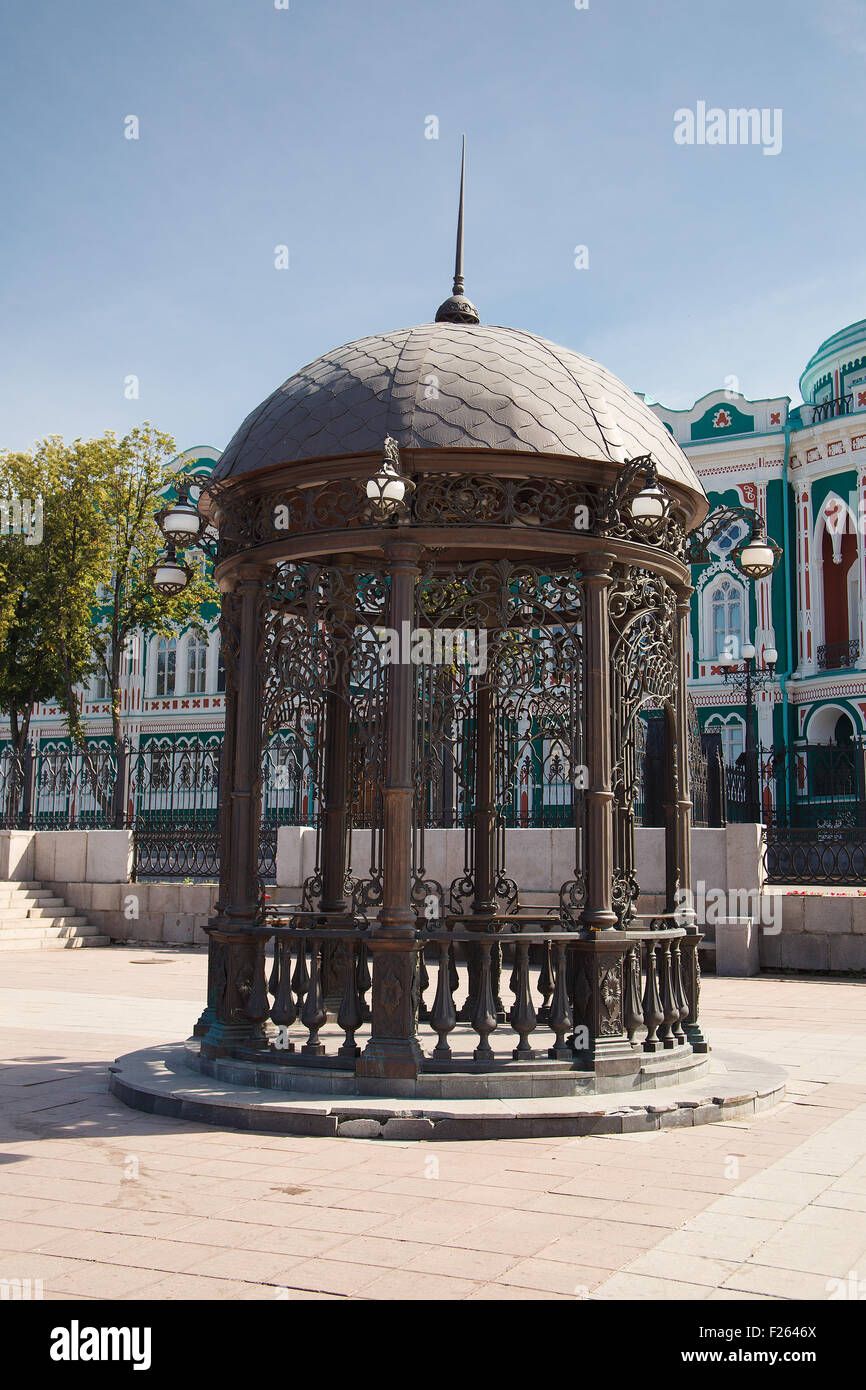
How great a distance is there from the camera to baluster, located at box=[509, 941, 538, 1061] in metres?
7.03

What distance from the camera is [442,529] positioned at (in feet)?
23.6

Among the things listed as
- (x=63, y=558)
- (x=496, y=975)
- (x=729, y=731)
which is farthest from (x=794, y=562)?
(x=496, y=975)

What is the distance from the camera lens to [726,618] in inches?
1335

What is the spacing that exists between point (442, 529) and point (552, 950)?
2577mm

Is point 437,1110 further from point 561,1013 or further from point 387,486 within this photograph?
point 387,486

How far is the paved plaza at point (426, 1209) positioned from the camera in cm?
418

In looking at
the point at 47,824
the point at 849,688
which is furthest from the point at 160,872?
the point at 849,688

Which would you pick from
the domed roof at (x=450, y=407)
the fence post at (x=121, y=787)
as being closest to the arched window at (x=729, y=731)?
the fence post at (x=121, y=787)

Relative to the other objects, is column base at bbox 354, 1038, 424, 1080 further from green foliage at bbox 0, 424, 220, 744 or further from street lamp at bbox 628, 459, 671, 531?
green foliage at bbox 0, 424, 220, 744

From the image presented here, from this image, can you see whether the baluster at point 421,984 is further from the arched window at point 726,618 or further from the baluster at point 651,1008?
the arched window at point 726,618

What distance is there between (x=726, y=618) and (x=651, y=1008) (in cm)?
2752

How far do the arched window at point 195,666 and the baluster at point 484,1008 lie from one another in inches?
1368

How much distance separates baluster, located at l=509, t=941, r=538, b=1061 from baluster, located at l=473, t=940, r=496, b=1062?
0.47ft
